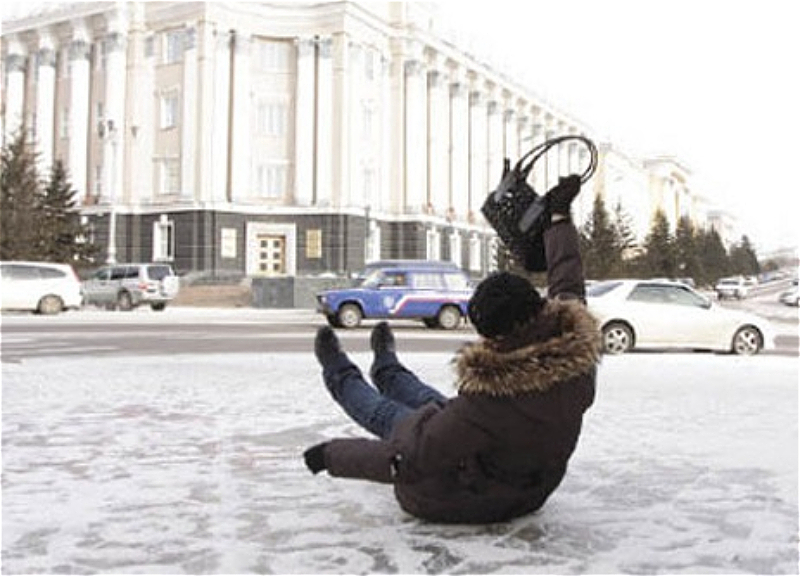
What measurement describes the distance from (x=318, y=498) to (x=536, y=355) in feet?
4.99

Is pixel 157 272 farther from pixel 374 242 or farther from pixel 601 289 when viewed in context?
pixel 601 289

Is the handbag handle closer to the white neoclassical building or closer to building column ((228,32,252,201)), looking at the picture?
the white neoclassical building

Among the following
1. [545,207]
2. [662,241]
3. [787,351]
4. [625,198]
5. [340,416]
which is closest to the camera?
[545,207]

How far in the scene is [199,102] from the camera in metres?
47.9

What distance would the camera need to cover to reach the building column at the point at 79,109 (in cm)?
5150

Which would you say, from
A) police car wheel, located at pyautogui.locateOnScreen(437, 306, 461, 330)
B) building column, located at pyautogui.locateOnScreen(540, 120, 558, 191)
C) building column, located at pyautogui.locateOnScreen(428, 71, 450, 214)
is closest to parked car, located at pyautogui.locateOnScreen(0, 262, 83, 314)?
police car wheel, located at pyautogui.locateOnScreen(437, 306, 461, 330)

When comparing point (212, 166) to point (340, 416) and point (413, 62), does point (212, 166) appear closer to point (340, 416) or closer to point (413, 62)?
point (413, 62)

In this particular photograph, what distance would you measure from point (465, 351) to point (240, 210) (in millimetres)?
45252

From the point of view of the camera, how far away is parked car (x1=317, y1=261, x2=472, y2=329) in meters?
23.9

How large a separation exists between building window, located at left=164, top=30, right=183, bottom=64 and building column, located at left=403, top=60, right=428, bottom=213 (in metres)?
13.6

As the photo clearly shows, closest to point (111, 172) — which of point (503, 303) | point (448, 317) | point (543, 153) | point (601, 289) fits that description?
point (448, 317)

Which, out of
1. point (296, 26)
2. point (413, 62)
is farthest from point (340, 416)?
point (413, 62)

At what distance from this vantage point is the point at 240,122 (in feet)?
160

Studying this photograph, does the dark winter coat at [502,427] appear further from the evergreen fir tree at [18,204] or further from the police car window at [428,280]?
the evergreen fir tree at [18,204]
